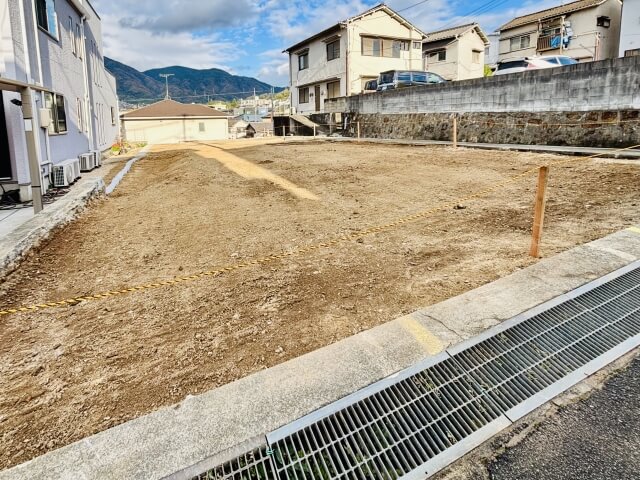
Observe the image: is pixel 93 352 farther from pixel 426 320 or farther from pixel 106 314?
pixel 426 320

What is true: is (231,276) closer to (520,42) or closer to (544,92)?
(544,92)

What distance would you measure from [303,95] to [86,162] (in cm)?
2488

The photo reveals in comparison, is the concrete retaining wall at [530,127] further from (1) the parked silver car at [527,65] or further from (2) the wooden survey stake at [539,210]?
(2) the wooden survey stake at [539,210]

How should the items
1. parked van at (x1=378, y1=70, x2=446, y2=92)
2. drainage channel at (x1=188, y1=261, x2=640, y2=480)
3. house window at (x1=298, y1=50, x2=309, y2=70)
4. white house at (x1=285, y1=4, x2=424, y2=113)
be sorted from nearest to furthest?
drainage channel at (x1=188, y1=261, x2=640, y2=480), parked van at (x1=378, y1=70, x2=446, y2=92), white house at (x1=285, y1=4, x2=424, y2=113), house window at (x1=298, y1=50, x2=309, y2=70)

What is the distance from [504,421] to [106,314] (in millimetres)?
3239

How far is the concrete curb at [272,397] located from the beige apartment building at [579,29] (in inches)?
1147

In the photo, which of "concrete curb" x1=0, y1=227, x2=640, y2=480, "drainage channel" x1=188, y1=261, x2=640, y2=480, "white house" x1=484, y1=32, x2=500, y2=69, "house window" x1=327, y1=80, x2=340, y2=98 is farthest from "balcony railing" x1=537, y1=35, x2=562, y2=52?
"drainage channel" x1=188, y1=261, x2=640, y2=480

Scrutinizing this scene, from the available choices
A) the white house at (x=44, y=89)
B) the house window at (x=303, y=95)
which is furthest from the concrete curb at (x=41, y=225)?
the house window at (x=303, y=95)

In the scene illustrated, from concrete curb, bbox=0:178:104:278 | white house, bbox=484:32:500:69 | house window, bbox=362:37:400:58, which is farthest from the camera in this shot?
white house, bbox=484:32:500:69

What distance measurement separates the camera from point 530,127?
1341cm

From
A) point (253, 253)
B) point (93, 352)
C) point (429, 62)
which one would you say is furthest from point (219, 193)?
point (429, 62)

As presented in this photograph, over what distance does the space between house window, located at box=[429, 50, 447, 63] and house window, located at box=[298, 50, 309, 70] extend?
10310mm

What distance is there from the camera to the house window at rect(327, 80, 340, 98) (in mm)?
30528

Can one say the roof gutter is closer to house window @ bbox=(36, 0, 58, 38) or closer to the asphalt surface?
house window @ bbox=(36, 0, 58, 38)
